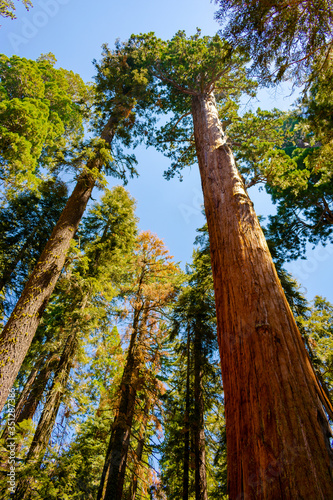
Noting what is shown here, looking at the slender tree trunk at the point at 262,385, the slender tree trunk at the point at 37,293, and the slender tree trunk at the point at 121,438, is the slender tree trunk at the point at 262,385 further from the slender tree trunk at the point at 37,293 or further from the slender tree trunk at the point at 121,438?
the slender tree trunk at the point at 121,438

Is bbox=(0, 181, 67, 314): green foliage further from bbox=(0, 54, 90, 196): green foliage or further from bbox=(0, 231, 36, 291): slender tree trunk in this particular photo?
bbox=(0, 54, 90, 196): green foliage

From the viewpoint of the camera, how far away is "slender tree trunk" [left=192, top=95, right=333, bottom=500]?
1190mm

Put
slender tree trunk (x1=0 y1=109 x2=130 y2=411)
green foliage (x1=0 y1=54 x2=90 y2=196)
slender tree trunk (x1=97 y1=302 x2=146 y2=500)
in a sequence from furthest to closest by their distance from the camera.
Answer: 1. green foliage (x1=0 y1=54 x2=90 y2=196)
2. slender tree trunk (x1=97 y1=302 x2=146 y2=500)
3. slender tree trunk (x1=0 y1=109 x2=130 y2=411)

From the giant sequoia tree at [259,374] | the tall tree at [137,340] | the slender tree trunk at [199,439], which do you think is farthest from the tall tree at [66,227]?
the slender tree trunk at [199,439]

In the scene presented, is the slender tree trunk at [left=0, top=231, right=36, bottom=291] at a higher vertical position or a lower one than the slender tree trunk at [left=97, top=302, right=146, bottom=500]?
higher

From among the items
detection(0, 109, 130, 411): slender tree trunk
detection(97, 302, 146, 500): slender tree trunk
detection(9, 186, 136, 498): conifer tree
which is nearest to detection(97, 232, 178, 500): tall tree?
detection(97, 302, 146, 500): slender tree trunk

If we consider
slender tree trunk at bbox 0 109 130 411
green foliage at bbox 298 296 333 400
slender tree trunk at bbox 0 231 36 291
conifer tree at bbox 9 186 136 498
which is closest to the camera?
slender tree trunk at bbox 0 109 130 411

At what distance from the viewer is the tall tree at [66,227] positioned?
4.35 m

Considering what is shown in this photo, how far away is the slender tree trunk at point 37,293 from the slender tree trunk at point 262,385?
13.2 feet

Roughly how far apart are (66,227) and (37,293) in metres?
1.85

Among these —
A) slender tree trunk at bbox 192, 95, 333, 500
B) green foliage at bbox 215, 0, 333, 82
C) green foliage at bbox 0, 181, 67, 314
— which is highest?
green foliage at bbox 0, 181, 67, 314

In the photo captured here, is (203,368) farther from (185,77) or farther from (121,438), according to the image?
(185,77)

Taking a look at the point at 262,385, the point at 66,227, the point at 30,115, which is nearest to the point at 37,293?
the point at 66,227

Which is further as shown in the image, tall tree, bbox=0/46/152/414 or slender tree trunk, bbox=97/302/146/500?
slender tree trunk, bbox=97/302/146/500
